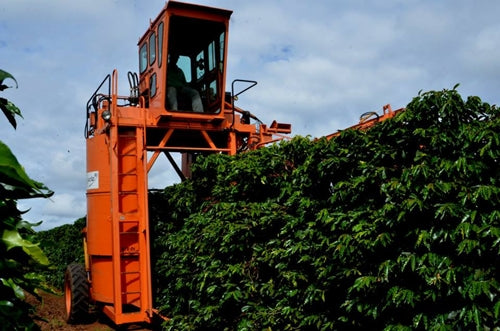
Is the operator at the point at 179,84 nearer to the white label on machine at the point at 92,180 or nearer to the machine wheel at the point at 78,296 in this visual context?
the white label on machine at the point at 92,180

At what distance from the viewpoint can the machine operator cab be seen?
30.3 ft

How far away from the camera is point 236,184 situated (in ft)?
22.5

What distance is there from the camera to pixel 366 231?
13.8 feet

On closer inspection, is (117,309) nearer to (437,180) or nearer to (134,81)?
(134,81)

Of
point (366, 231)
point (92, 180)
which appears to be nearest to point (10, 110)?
point (366, 231)

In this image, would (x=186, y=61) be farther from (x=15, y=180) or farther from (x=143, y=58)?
(x=15, y=180)

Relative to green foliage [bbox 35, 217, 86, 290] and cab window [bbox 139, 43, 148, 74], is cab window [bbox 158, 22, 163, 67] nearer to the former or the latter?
→ cab window [bbox 139, 43, 148, 74]

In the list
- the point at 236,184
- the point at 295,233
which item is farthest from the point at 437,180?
the point at 236,184

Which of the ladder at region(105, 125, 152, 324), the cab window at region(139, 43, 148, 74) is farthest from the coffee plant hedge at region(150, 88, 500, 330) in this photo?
the cab window at region(139, 43, 148, 74)

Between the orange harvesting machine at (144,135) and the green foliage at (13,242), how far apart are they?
693cm

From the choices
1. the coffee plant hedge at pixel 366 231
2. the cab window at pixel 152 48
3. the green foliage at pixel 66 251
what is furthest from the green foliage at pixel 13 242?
the green foliage at pixel 66 251

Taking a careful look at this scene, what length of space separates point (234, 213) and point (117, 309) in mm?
3540

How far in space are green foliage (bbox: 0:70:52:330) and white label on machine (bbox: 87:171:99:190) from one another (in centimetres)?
797

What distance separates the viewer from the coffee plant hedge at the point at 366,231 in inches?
145
